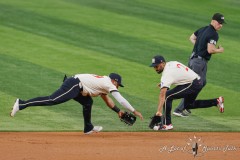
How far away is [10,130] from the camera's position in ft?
49.6

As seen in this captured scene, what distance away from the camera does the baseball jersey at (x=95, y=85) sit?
1450cm

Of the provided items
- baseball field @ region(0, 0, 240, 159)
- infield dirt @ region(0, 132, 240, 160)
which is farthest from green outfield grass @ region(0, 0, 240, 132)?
infield dirt @ region(0, 132, 240, 160)

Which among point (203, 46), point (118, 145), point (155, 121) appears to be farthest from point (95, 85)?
point (203, 46)

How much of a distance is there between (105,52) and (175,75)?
256 inches

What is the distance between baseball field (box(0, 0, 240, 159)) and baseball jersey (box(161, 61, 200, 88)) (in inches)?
35.5

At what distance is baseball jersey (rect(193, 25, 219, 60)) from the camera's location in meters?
16.7

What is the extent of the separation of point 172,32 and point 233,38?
1719 mm

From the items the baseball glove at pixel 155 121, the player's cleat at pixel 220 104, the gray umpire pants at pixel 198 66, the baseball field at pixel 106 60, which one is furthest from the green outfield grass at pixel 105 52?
the gray umpire pants at pixel 198 66

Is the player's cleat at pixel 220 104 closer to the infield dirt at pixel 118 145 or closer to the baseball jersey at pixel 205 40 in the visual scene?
the baseball jersey at pixel 205 40

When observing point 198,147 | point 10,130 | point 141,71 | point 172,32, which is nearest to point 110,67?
point 141,71

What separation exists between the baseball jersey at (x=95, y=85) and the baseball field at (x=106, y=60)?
79 cm

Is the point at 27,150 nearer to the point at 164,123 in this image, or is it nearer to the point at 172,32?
the point at 164,123

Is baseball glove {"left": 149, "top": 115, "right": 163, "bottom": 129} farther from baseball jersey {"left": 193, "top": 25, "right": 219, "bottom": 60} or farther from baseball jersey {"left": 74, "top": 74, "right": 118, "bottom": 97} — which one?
baseball jersey {"left": 193, "top": 25, "right": 219, "bottom": 60}

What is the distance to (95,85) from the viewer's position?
14.6 metres
